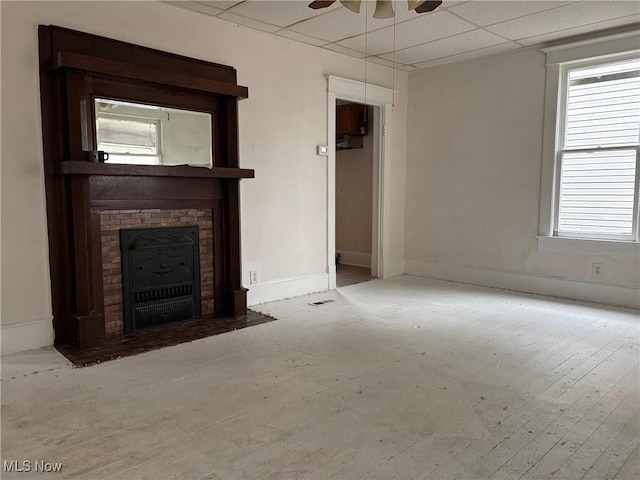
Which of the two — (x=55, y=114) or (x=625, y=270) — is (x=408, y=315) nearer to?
(x=625, y=270)

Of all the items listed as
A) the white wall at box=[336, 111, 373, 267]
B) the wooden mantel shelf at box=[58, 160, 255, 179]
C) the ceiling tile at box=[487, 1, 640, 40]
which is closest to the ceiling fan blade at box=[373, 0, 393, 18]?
the wooden mantel shelf at box=[58, 160, 255, 179]

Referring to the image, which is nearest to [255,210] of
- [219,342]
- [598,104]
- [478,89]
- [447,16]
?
[219,342]

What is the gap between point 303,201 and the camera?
4.70m

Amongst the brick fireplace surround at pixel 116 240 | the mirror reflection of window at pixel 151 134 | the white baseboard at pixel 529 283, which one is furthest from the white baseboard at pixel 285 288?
the white baseboard at pixel 529 283

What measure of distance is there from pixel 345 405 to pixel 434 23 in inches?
129

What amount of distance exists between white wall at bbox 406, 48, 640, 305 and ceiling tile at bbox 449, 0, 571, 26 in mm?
1056


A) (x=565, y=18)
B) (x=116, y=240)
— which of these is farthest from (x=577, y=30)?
(x=116, y=240)

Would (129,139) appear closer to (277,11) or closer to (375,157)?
(277,11)

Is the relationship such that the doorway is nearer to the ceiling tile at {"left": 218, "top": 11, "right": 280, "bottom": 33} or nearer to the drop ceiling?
the drop ceiling

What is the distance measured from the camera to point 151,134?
3.50 m

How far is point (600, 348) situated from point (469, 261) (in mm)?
2249

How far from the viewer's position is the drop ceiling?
3576 mm

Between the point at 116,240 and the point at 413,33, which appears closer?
the point at 116,240

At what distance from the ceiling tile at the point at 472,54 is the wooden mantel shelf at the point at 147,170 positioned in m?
2.73
